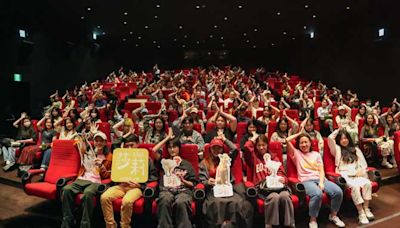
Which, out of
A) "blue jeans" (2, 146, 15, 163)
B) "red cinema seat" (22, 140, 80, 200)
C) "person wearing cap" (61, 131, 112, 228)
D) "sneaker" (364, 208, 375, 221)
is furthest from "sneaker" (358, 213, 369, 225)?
"blue jeans" (2, 146, 15, 163)

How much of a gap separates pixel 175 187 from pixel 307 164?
3.97ft

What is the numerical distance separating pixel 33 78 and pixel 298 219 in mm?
7053

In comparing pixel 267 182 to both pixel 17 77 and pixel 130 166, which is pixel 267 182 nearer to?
pixel 130 166

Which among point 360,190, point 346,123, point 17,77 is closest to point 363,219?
point 360,190

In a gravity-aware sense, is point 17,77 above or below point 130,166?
above

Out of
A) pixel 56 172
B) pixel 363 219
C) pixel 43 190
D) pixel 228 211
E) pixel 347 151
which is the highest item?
pixel 347 151

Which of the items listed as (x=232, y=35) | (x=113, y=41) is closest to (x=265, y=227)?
(x=232, y=35)

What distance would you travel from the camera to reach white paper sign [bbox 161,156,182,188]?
8.73 feet

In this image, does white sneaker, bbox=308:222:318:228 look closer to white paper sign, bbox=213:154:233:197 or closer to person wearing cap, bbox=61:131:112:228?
white paper sign, bbox=213:154:233:197

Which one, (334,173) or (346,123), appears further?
(346,123)

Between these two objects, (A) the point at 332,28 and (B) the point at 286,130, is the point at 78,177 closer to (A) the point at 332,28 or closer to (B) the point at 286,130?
(B) the point at 286,130

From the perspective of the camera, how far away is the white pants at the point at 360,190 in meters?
2.71

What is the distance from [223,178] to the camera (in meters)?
2.60

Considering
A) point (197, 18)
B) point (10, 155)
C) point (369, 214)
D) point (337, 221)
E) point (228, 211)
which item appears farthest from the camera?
point (197, 18)
